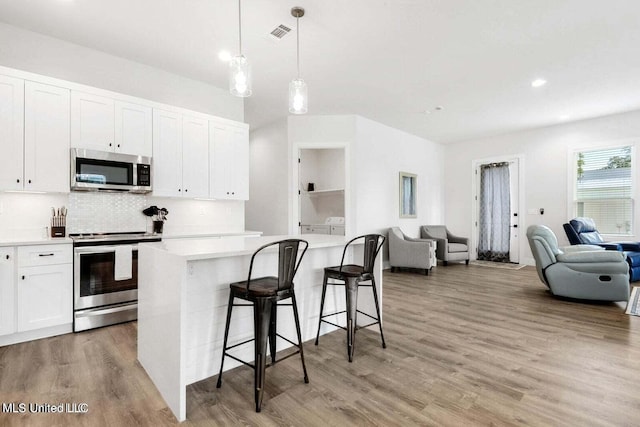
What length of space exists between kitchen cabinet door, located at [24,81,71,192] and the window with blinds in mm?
7980

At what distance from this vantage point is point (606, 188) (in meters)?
5.93

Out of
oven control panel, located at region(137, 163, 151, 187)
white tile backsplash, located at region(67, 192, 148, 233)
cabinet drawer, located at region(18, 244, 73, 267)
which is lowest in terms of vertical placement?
cabinet drawer, located at region(18, 244, 73, 267)

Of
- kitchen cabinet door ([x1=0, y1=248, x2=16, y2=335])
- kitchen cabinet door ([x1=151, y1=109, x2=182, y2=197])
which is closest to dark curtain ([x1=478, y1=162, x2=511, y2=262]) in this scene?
kitchen cabinet door ([x1=151, y1=109, x2=182, y2=197])

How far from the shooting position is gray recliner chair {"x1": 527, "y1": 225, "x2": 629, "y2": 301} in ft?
12.2

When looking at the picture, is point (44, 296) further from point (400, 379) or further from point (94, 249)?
point (400, 379)

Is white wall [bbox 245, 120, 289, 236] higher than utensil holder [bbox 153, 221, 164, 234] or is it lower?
higher

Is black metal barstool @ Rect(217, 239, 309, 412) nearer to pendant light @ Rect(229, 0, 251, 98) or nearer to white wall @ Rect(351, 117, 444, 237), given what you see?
pendant light @ Rect(229, 0, 251, 98)

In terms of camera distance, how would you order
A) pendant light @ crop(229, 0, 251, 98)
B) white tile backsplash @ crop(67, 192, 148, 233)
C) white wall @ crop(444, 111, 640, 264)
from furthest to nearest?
white wall @ crop(444, 111, 640, 264) → white tile backsplash @ crop(67, 192, 148, 233) → pendant light @ crop(229, 0, 251, 98)

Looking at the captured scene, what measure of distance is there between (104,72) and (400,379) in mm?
4204

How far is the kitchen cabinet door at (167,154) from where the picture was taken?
12.2ft

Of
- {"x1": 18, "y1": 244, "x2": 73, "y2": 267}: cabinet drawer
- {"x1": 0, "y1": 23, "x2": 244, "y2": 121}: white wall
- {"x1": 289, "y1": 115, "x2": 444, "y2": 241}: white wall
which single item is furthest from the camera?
{"x1": 289, "y1": 115, "x2": 444, "y2": 241}: white wall

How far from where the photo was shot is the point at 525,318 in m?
3.37

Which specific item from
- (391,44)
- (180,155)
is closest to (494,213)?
(391,44)

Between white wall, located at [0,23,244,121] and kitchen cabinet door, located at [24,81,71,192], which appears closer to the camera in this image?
kitchen cabinet door, located at [24,81,71,192]
